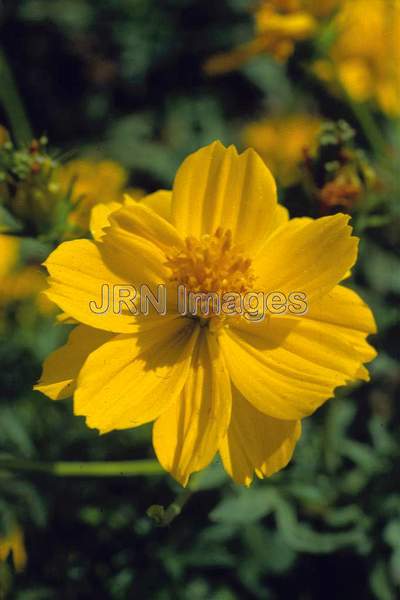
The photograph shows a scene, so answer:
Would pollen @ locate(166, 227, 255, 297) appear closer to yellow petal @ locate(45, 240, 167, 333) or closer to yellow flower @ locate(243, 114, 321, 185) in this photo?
yellow petal @ locate(45, 240, 167, 333)

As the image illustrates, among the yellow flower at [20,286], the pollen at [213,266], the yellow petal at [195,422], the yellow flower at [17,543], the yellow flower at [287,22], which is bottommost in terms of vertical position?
the yellow flower at [17,543]

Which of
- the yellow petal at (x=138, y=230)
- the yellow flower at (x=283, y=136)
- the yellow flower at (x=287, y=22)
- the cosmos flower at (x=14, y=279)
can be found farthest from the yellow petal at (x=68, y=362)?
the yellow flower at (x=283, y=136)

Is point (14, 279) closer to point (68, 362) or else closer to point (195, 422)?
→ point (68, 362)

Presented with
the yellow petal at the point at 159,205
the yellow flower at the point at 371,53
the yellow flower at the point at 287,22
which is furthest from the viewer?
the yellow flower at the point at 371,53

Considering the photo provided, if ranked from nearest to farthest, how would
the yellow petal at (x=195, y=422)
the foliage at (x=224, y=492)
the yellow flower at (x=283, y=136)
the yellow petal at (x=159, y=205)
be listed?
the yellow petal at (x=195, y=422) → the yellow petal at (x=159, y=205) → the foliage at (x=224, y=492) → the yellow flower at (x=283, y=136)

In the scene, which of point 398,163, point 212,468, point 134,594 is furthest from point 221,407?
point 398,163

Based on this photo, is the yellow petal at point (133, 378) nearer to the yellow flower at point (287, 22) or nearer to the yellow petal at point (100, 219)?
the yellow petal at point (100, 219)

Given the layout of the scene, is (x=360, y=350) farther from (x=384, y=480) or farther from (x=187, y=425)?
(x=384, y=480)
